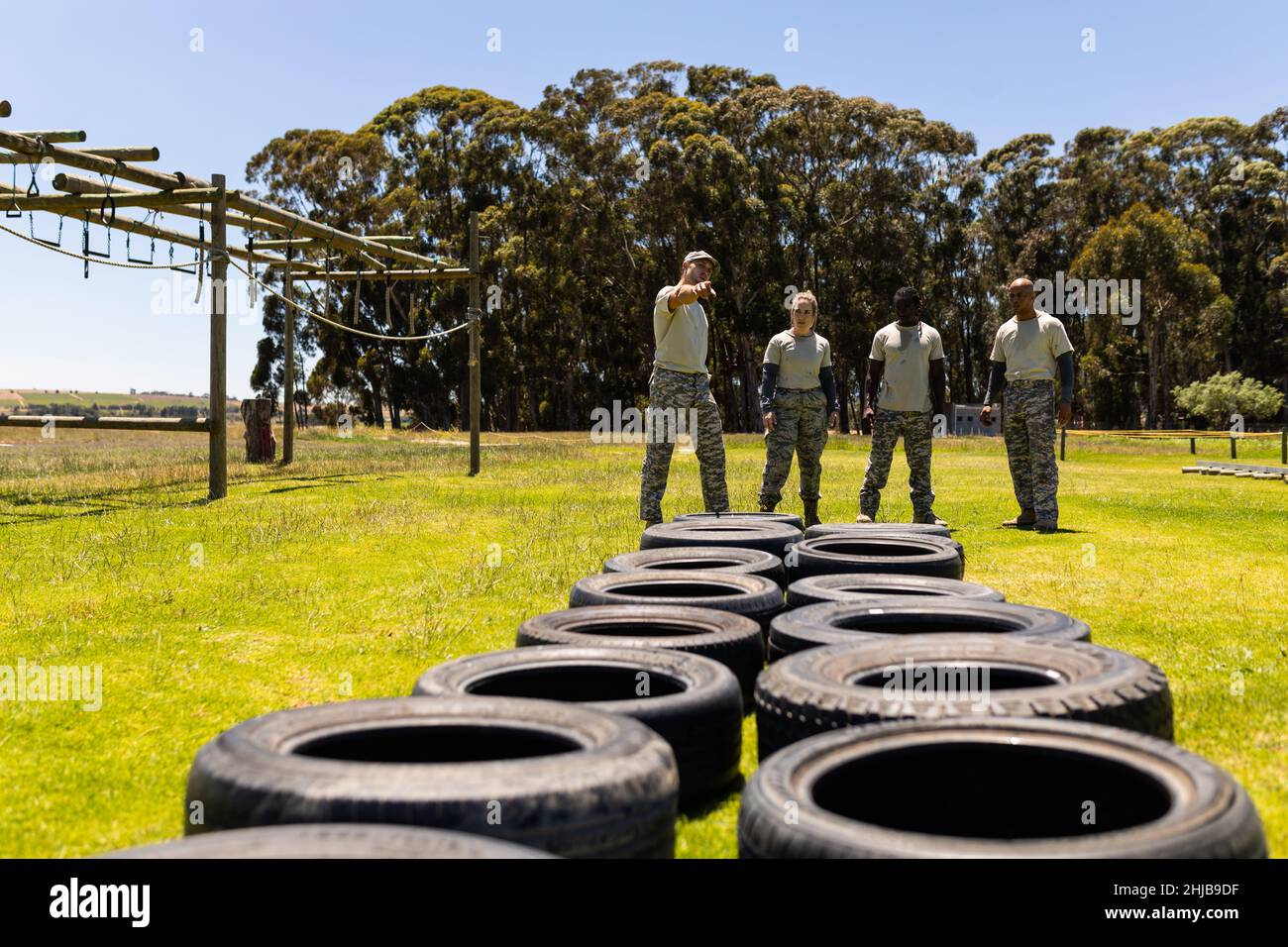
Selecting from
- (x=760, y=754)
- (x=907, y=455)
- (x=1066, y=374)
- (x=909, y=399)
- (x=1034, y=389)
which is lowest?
(x=760, y=754)

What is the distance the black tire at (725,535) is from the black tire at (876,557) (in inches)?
8.4

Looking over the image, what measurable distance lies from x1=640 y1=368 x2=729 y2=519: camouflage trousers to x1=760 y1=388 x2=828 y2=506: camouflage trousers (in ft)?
2.30

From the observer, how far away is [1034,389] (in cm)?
980

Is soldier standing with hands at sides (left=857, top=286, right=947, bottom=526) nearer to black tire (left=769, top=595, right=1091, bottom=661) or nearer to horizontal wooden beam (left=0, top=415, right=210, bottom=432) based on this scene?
black tire (left=769, top=595, right=1091, bottom=661)

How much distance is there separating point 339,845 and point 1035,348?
359 inches

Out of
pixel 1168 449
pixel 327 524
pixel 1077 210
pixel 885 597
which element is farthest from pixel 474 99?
pixel 885 597

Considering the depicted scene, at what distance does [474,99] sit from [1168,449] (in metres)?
33.4

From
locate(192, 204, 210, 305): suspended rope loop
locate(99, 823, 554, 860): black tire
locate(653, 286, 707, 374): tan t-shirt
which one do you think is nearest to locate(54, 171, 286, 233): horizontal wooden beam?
locate(192, 204, 210, 305): suspended rope loop

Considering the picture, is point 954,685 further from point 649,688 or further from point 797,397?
point 797,397

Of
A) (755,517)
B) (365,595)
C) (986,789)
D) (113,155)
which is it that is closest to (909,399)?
(755,517)

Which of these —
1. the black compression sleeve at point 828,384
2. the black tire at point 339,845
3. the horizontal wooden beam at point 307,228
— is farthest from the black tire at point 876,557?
the horizontal wooden beam at point 307,228

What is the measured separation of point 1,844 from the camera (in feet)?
10.0

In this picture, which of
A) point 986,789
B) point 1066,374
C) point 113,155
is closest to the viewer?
point 986,789

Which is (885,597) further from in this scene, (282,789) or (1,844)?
(1,844)
